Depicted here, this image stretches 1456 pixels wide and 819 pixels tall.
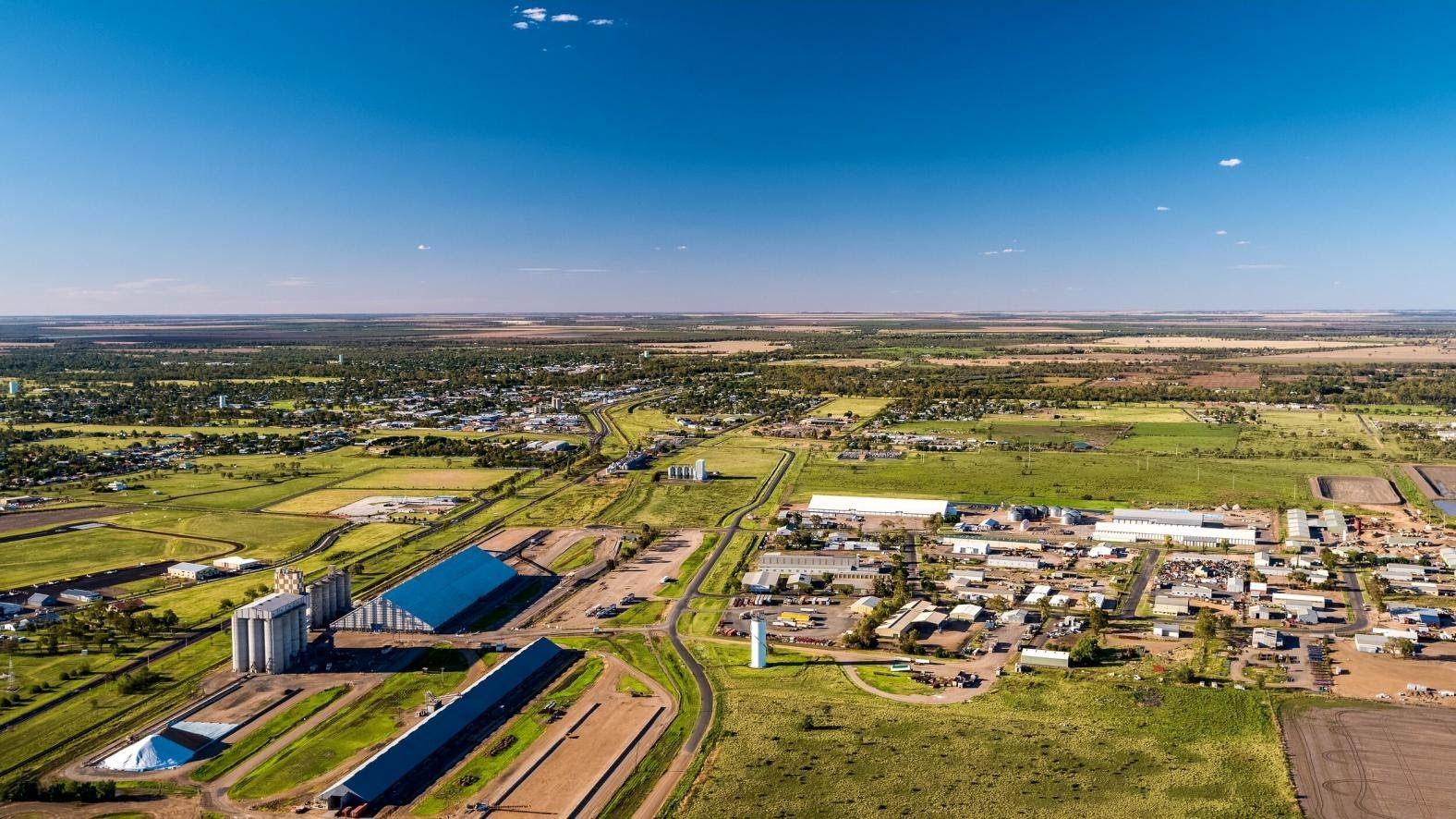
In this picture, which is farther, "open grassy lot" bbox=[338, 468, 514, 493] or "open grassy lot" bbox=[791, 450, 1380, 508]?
"open grassy lot" bbox=[338, 468, 514, 493]

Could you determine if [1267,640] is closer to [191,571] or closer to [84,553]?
[191,571]

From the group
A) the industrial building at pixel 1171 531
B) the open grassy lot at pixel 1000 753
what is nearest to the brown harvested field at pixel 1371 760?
the open grassy lot at pixel 1000 753

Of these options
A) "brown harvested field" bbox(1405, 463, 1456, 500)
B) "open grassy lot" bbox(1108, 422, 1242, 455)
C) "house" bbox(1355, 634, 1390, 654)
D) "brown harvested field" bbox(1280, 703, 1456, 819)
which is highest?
"open grassy lot" bbox(1108, 422, 1242, 455)

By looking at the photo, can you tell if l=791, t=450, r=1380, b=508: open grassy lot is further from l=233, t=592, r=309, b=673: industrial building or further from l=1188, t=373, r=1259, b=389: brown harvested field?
l=1188, t=373, r=1259, b=389: brown harvested field

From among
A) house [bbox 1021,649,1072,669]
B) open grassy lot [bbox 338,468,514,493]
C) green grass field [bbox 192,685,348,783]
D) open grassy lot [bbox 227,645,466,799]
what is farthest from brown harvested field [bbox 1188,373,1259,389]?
green grass field [bbox 192,685,348,783]

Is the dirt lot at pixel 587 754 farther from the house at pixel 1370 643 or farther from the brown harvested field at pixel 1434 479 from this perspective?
the brown harvested field at pixel 1434 479
